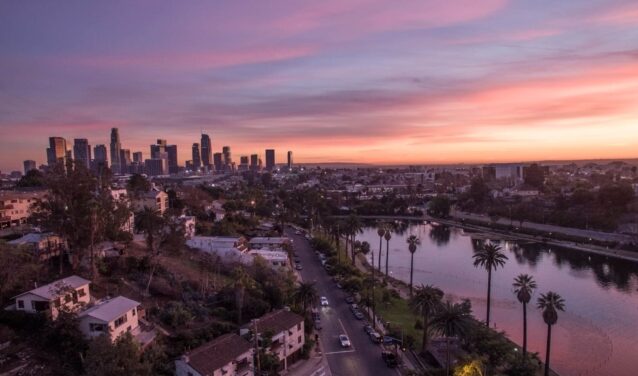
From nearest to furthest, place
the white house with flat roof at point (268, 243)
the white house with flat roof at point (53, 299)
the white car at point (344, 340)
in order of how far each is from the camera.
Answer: the white house with flat roof at point (53, 299)
the white car at point (344, 340)
the white house with flat roof at point (268, 243)

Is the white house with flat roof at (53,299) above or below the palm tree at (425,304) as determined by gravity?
above

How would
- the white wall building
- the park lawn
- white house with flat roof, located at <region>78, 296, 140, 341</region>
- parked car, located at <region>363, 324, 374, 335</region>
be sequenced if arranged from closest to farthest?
the white wall building
white house with flat roof, located at <region>78, 296, 140, 341</region>
parked car, located at <region>363, 324, 374, 335</region>
the park lawn

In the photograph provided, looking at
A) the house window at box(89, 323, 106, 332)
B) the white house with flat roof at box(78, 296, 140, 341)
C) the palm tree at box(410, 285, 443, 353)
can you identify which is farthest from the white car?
the house window at box(89, 323, 106, 332)

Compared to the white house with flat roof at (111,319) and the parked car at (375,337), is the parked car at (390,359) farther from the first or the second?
the white house with flat roof at (111,319)

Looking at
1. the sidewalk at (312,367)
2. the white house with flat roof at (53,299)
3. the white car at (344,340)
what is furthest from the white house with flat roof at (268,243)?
the white house with flat roof at (53,299)

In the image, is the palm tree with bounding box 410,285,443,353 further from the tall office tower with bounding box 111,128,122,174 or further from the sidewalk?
the tall office tower with bounding box 111,128,122,174

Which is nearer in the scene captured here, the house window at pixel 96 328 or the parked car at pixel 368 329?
the house window at pixel 96 328
